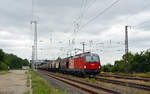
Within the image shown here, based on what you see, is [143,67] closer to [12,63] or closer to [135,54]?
[135,54]

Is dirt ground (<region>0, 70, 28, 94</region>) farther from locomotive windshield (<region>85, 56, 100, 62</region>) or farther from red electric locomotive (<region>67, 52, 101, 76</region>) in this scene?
locomotive windshield (<region>85, 56, 100, 62</region>)

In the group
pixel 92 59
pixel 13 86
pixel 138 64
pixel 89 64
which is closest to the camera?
pixel 13 86

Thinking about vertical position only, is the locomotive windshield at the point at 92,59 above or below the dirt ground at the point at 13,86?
above

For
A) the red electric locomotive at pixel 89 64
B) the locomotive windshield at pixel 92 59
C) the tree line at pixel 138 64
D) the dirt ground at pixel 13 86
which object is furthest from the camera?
the tree line at pixel 138 64

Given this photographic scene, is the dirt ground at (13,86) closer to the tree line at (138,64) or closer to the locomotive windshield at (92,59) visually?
the locomotive windshield at (92,59)

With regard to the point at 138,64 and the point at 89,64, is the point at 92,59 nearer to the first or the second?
the point at 89,64

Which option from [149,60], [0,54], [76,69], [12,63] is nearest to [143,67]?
[149,60]

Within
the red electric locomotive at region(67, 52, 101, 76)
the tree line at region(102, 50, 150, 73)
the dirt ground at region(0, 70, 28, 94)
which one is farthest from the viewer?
the tree line at region(102, 50, 150, 73)

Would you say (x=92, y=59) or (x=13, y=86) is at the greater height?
(x=92, y=59)

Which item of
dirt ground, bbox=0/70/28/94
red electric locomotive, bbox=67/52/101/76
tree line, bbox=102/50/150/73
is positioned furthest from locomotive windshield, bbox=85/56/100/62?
tree line, bbox=102/50/150/73

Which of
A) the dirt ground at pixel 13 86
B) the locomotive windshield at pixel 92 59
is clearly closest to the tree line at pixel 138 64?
the locomotive windshield at pixel 92 59

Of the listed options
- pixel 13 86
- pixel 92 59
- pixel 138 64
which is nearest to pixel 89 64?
pixel 92 59

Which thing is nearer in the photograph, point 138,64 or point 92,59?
point 92,59

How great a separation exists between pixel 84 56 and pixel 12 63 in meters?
115
